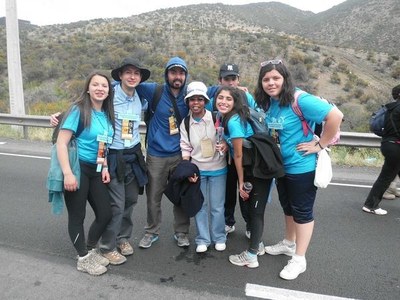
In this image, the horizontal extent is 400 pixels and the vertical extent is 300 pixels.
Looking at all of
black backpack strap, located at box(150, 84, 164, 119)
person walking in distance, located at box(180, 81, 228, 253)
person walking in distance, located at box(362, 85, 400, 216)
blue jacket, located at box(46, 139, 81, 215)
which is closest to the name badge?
person walking in distance, located at box(180, 81, 228, 253)

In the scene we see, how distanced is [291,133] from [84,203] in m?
1.99

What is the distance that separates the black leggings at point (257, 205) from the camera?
143 inches

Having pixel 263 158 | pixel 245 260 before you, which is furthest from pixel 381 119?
pixel 245 260

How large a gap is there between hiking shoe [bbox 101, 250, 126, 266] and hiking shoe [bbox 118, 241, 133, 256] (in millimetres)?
117

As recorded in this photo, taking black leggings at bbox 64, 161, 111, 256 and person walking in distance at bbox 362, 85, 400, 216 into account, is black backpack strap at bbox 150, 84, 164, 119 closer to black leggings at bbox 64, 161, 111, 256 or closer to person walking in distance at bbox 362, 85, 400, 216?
black leggings at bbox 64, 161, 111, 256

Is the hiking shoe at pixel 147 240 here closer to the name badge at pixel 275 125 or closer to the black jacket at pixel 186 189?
the black jacket at pixel 186 189

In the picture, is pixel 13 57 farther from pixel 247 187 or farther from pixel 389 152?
pixel 389 152

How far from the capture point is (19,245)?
13.6 ft

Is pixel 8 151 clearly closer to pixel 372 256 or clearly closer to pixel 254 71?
pixel 372 256

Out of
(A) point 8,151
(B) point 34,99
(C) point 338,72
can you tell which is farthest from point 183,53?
(A) point 8,151

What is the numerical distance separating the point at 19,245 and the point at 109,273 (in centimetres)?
127

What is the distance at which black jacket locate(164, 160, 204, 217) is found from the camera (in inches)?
146

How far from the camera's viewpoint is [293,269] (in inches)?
139

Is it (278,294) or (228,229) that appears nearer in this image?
(278,294)
